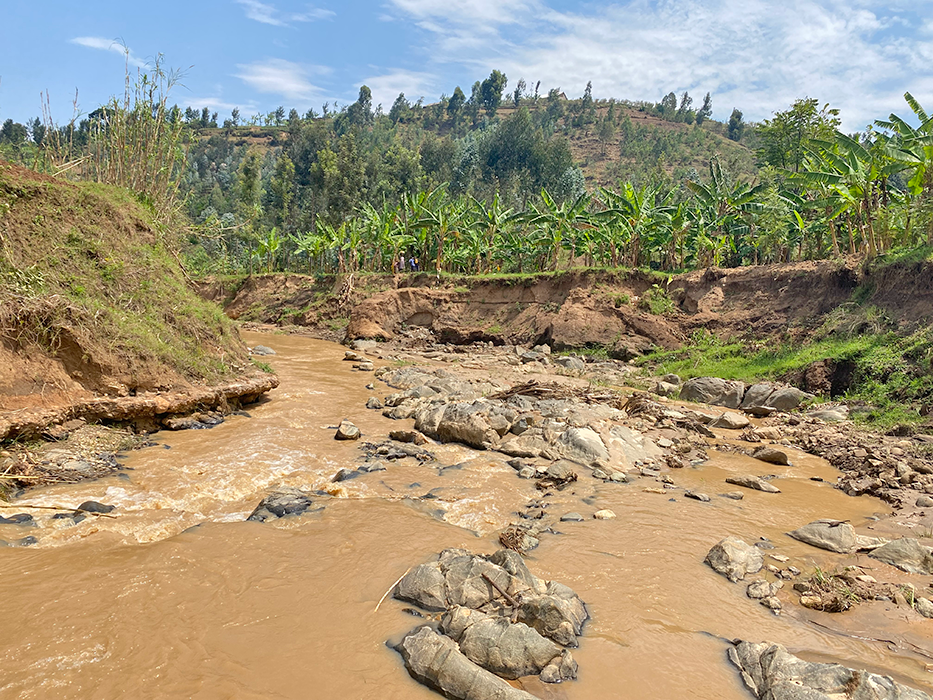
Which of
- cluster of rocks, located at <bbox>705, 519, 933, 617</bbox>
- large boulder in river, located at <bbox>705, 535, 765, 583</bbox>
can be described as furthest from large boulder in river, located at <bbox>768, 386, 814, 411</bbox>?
large boulder in river, located at <bbox>705, 535, 765, 583</bbox>

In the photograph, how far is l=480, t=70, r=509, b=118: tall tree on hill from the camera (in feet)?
351

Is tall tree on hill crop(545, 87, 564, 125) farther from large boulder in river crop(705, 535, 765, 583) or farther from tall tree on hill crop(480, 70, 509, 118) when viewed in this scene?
large boulder in river crop(705, 535, 765, 583)

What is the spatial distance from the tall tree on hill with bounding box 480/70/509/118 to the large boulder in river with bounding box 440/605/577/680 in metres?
113

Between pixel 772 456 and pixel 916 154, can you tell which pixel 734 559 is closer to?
pixel 772 456

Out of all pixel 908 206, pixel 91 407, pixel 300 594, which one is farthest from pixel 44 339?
pixel 908 206

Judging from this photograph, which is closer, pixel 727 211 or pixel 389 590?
pixel 389 590

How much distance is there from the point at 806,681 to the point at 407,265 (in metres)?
31.3

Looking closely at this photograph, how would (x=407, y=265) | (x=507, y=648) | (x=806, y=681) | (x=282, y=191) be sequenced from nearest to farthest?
(x=806, y=681) → (x=507, y=648) → (x=407, y=265) → (x=282, y=191)

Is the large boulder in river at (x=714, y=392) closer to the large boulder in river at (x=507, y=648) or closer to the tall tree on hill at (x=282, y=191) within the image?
the large boulder in river at (x=507, y=648)

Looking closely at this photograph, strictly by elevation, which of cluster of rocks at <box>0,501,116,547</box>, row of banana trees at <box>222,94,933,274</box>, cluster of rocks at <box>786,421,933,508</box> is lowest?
cluster of rocks at <box>0,501,116,547</box>

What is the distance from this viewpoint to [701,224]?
24047mm

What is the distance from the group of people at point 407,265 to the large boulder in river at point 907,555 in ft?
88.2

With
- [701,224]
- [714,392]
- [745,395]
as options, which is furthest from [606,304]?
[745,395]

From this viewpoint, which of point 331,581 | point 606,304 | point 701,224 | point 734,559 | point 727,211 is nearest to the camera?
point 331,581
